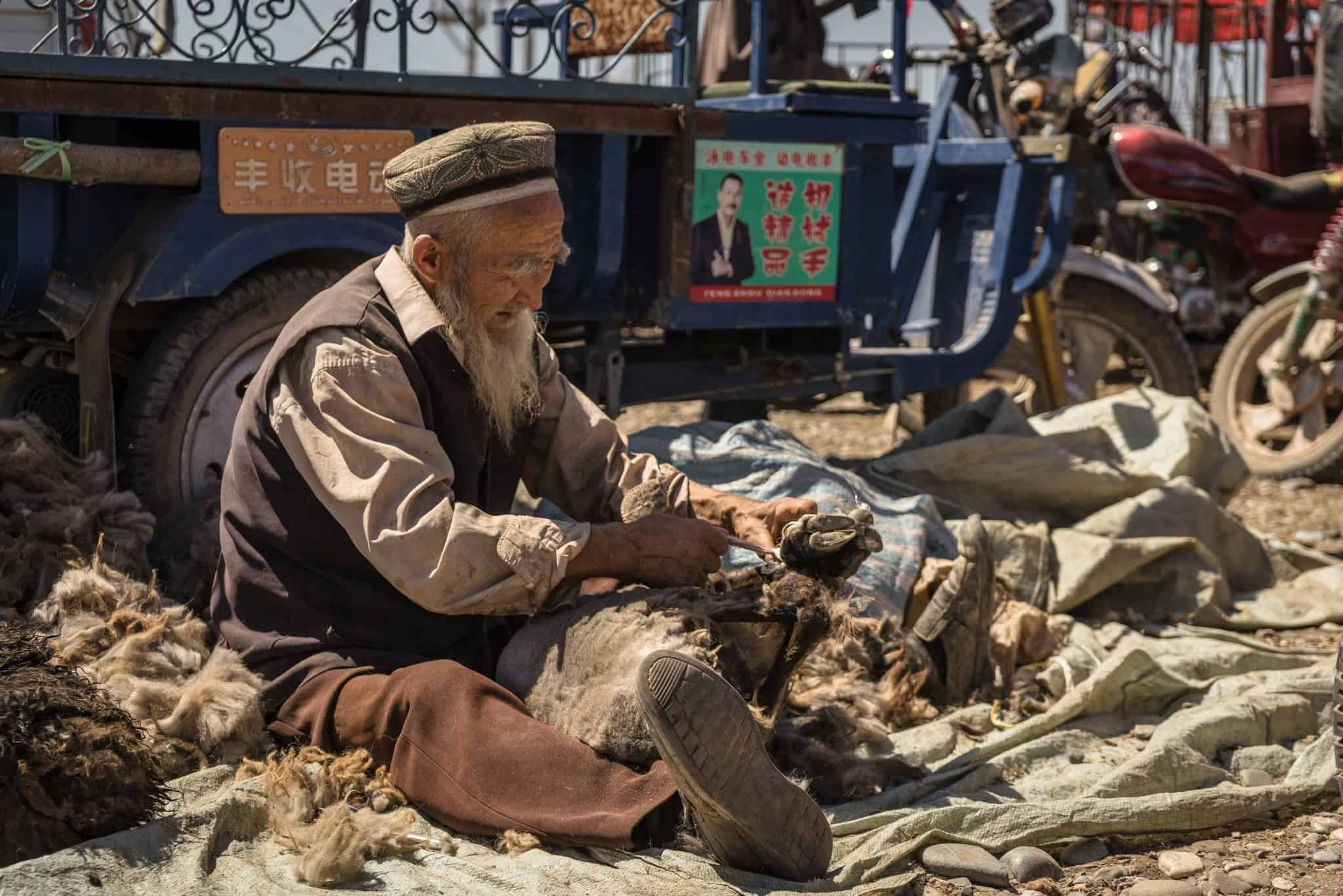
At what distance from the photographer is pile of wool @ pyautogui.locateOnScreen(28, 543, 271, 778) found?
2.93 meters

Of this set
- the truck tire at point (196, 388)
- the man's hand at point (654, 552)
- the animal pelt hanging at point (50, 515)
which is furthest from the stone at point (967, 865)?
the truck tire at point (196, 388)

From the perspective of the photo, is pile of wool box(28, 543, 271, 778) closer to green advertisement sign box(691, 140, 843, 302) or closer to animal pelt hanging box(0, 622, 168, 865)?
animal pelt hanging box(0, 622, 168, 865)

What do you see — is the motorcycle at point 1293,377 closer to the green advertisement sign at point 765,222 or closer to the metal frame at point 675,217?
the metal frame at point 675,217

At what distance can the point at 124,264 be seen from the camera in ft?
12.7

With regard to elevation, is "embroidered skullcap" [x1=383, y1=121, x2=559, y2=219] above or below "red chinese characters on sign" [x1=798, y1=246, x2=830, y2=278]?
above

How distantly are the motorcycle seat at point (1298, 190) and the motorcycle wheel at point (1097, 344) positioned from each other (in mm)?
1392

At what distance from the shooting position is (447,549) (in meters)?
2.75

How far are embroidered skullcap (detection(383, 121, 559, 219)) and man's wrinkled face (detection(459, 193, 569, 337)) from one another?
3 cm

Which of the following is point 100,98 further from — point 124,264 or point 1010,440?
point 1010,440

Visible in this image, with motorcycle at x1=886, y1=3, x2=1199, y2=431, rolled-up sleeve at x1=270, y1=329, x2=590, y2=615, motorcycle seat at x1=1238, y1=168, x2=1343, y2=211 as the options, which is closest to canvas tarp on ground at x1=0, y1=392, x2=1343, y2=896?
rolled-up sleeve at x1=270, y1=329, x2=590, y2=615

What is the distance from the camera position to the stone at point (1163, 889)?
282 centimetres

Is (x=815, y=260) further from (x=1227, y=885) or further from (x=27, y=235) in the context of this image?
(x=1227, y=885)

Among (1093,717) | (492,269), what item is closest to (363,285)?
(492,269)

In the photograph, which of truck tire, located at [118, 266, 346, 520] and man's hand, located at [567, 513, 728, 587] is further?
truck tire, located at [118, 266, 346, 520]
